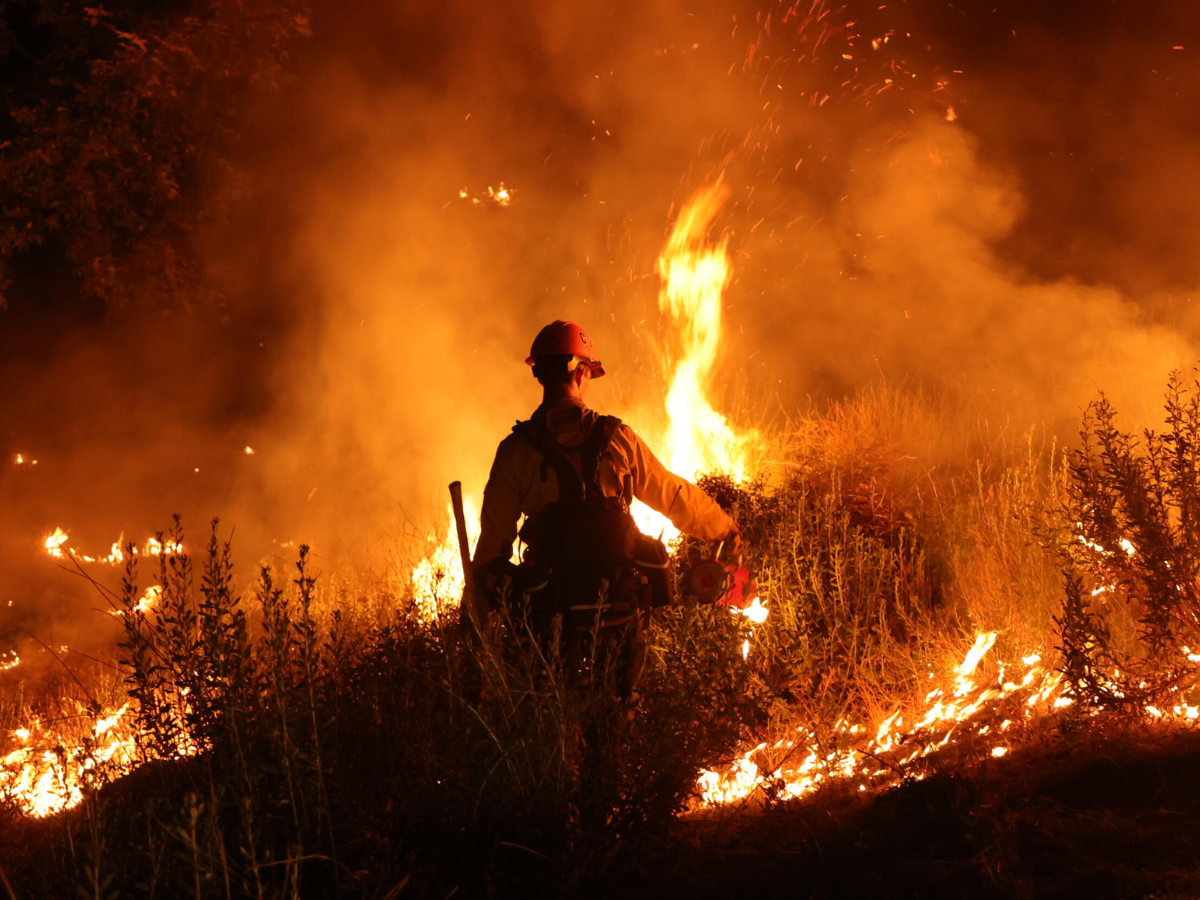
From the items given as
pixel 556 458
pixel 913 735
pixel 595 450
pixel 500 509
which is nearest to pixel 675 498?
pixel 595 450

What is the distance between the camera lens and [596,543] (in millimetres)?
3490

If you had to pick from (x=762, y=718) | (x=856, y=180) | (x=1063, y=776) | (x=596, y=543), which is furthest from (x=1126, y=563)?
(x=856, y=180)

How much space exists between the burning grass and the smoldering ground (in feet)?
19.9

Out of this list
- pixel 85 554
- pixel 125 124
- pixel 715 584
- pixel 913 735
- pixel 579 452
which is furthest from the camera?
pixel 85 554

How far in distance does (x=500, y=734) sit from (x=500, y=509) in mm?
1087

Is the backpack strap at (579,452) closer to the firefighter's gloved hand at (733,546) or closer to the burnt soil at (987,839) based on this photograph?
the firefighter's gloved hand at (733,546)

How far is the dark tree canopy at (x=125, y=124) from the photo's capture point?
29.5ft

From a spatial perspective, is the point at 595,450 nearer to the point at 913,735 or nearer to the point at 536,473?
the point at 536,473

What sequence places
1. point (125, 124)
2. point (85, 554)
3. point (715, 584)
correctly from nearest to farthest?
point (715, 584) → point (125, 124) → point (85, 554)

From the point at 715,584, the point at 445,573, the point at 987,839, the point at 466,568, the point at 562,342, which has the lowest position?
the point at 987,839

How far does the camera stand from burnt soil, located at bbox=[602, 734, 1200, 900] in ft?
7.99

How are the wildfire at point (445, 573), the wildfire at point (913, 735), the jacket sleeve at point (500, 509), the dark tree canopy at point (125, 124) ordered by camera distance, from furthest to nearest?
1. the dark tree canopy at point (125, 124)
2. the wildfire at point (445, 573)
3. the jacket sleeve at point (500, 509)
4. the wildfire at point (913, 735)

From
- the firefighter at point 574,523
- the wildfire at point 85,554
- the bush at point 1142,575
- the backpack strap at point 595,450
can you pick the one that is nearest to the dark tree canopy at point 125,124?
the wildfire at point 85,554

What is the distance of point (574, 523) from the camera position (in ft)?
11.6
